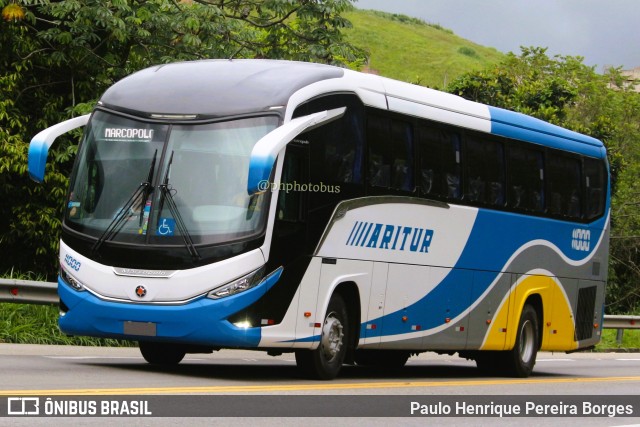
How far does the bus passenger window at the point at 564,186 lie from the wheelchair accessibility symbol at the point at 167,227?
26.5ft

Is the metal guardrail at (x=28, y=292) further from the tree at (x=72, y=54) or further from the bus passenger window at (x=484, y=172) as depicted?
the bus passenger window at (x=484, y=172)

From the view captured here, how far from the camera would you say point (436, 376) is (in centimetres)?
1733

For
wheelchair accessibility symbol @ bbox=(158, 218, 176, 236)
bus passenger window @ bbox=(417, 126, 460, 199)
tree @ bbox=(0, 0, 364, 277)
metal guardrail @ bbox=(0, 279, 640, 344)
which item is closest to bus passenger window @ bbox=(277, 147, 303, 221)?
wheelchair accessibility symbol @ bbox=(158, 218, 176, 236)

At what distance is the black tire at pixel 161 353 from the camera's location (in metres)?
14.5

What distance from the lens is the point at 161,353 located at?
48.2 feet

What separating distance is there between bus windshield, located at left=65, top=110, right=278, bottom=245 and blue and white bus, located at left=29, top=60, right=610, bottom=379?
0.02 metres

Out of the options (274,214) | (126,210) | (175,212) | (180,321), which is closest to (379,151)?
(274,214)

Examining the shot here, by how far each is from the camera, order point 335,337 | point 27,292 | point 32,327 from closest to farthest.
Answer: point 335,337, point 27,292, point 32,327

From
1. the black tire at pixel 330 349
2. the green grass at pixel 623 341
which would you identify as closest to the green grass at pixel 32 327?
the black tire at pixel 330 349

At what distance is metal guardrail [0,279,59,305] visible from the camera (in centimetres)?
1716

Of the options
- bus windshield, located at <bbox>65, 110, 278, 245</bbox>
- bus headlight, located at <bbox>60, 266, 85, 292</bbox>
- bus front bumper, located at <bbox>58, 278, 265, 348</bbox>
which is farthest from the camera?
bus headlight, located at <bbox>60, 266, 85, 292</bbox>

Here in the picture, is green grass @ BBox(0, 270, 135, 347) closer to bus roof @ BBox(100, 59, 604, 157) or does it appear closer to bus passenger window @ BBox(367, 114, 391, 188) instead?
bus roof @ BBox(100, 59, 604, 157)

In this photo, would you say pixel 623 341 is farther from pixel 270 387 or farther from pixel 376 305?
pixel 270 387

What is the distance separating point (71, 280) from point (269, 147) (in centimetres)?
271
